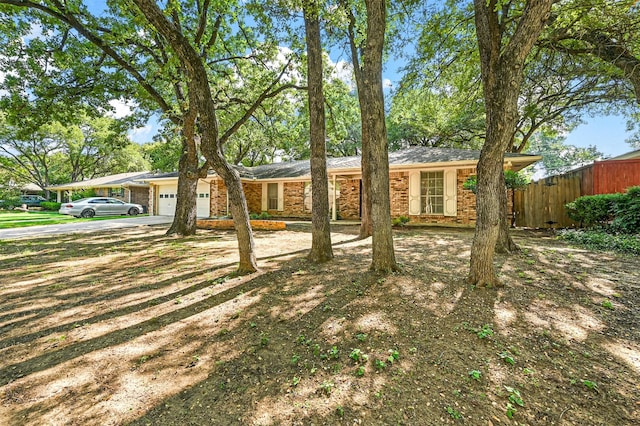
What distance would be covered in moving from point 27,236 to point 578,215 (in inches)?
701

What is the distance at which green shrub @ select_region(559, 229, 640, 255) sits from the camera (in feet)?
19.3

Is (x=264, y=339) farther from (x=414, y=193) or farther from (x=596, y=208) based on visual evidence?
(x=414, y=193)

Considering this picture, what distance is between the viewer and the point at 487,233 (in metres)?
3.55

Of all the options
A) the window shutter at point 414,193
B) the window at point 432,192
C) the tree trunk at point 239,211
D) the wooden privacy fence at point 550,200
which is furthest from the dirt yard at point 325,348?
the window shutter at point 414,193

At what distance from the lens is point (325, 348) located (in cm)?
259

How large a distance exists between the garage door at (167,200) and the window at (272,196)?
20.6ft

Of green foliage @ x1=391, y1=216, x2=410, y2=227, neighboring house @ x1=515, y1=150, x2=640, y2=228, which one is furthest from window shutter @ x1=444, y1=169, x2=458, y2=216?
neighboring house @ x1=515, y1=150, x2=640, y2=228

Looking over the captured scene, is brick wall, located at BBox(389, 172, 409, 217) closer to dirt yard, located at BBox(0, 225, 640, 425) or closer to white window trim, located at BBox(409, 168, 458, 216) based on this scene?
white window trim, located at BBox(409, 168, 458, 216)

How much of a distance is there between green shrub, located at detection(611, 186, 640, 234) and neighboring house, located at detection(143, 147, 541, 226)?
2556mm

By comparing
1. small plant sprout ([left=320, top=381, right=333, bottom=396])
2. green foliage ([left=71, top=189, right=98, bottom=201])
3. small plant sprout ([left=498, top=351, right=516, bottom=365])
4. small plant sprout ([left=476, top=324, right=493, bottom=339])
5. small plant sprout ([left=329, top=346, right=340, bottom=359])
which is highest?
green foliage ([left=71, top=189, right=98, bottom=201])

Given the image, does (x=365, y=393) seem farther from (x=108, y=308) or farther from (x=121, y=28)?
(x=121, y=28)

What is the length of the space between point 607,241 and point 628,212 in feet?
4.63

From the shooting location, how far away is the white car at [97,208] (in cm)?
1741

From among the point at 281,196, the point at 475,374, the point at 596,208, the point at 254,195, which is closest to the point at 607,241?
the point at 596,208
